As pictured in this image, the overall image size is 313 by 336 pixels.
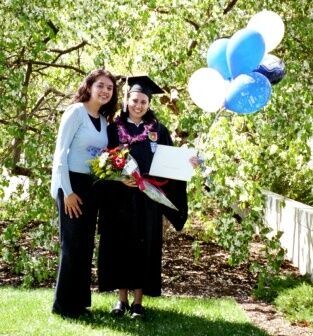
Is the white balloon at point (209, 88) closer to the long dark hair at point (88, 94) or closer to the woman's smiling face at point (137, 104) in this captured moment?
the woman's smiling face at point (137, 104)

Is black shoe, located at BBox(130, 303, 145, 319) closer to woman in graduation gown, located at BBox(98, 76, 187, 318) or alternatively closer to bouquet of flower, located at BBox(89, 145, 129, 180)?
woman in graduation gown, located at BBox(98, 76, 187, 318)

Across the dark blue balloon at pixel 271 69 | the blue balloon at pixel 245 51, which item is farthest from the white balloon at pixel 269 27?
the blue balloon at pixel 245 51

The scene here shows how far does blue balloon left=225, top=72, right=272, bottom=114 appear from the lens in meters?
4.58

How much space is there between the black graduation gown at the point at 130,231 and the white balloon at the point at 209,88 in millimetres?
434

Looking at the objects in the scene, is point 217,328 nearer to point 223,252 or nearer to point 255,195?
point 255,195

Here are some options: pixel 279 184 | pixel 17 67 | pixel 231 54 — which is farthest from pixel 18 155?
pixel 279 184

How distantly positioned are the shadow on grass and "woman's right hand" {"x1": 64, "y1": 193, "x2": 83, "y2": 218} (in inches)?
32.7

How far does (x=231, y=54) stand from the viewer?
471 cm

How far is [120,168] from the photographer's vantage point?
4332 mm

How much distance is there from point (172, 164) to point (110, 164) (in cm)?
51

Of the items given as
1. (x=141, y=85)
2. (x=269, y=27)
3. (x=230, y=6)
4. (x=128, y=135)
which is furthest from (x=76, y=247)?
(x=230, y=6)

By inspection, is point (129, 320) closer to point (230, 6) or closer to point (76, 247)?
point (76, 247)

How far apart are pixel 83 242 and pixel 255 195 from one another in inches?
82.4

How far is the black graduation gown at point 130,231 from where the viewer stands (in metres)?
4.64
